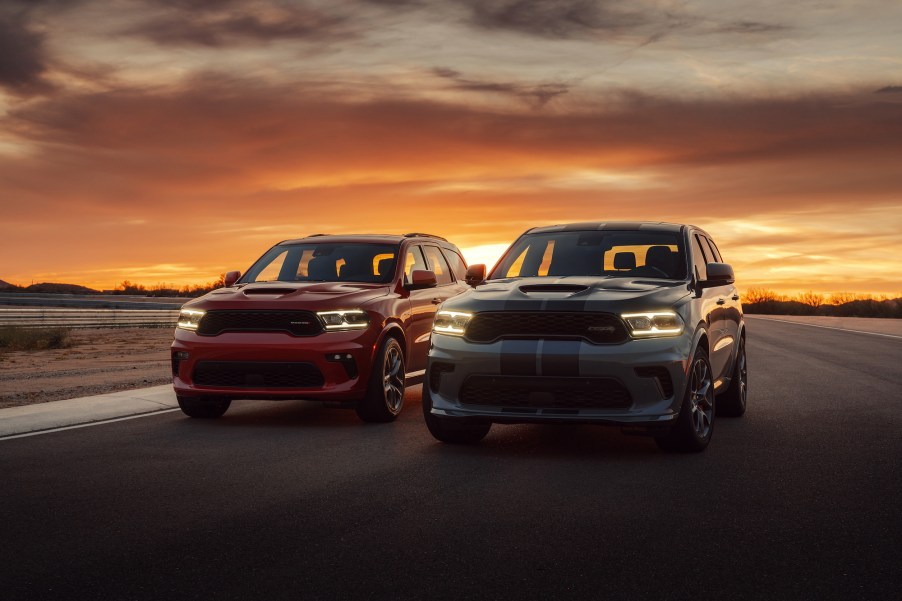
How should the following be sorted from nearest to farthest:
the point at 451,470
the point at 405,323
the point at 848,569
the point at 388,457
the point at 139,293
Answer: the point at 848,569, the point at 451,470, the point at 388,457, the point at 405,323, the point at 139,293

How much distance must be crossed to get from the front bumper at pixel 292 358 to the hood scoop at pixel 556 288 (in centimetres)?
231

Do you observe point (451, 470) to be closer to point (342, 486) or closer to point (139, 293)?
point (342, 486)

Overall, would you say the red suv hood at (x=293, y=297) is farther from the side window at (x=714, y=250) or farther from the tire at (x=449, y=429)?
the side window at (x=714, y=250)

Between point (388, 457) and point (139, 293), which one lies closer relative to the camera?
point (388, 457)

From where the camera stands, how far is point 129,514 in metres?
6.50

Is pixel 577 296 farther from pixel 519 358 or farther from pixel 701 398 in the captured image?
pixel 701 398

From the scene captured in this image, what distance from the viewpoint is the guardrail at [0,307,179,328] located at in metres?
28.2

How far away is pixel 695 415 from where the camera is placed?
8781 mm

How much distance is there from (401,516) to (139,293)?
6679cm

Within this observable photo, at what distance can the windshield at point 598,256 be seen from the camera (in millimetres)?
9883

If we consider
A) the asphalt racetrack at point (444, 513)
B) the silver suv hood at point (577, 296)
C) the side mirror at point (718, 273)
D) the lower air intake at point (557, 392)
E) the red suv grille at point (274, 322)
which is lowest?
the asphalt racetrack at point (444, 513)

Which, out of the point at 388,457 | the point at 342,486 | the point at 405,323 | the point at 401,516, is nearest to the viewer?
the point at 401,516

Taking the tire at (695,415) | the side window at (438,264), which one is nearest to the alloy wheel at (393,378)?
the side window at (438,264)

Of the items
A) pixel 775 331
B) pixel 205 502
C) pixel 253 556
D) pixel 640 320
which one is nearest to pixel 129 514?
pixel 205 502
